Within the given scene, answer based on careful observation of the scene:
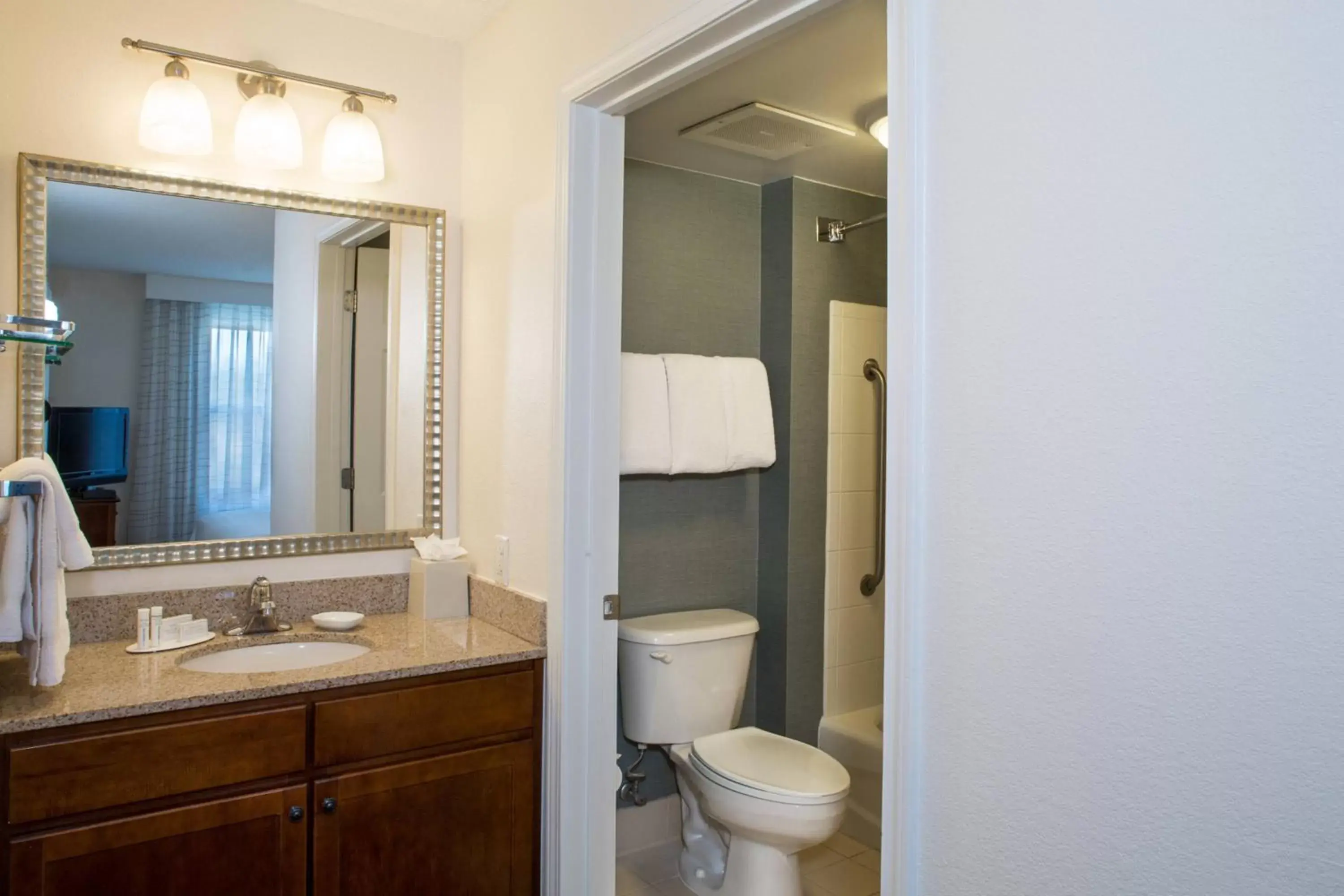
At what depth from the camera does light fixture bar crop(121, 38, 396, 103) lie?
6.97 ft

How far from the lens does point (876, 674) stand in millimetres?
3326

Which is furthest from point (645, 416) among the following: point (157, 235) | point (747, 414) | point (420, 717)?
point (157, 235)

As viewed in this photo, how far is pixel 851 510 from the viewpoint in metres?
3.22

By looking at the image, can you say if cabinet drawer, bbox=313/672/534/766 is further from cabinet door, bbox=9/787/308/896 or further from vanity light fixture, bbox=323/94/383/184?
vanity light fixture, bbox=323/94/383/184

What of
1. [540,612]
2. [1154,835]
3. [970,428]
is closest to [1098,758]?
[1154,835]

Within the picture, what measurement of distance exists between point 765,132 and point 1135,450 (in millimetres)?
1839

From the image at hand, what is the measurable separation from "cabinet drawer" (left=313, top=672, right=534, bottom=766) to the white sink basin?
0.68 ft

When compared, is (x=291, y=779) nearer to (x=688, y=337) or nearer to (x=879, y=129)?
(x=688, y=337)

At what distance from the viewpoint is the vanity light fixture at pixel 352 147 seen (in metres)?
2.33

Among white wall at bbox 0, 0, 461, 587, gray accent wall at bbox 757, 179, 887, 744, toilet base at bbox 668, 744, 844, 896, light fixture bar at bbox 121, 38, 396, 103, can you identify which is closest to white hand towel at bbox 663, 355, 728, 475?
gray accent wall at bbox 757, 179, 887, 744

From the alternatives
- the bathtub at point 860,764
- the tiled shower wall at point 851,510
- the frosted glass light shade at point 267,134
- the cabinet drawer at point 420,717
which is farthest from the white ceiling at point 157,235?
the bathtub at point 860,764

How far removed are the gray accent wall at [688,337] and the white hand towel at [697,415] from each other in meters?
0.18

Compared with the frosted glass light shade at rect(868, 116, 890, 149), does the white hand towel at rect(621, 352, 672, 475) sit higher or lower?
lower

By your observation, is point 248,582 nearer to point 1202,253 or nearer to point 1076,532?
point 1076,532
